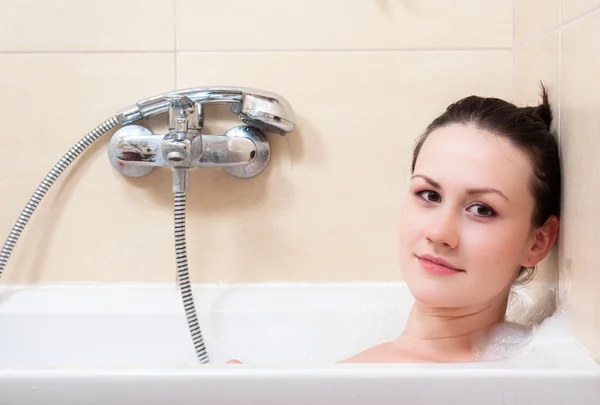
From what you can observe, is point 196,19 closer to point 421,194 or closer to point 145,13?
point 145,13

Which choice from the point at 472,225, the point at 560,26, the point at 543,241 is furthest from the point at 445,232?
the point at 560,26

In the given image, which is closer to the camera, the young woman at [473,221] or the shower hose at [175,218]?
the young woman at [473,221]

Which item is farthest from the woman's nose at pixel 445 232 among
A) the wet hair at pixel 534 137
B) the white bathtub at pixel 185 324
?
the white bathtub at pixel 185 324

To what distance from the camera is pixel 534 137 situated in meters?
0.80

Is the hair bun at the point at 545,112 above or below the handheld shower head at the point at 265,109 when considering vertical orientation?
below

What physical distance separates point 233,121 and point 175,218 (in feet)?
0.77

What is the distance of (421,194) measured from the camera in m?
0.82

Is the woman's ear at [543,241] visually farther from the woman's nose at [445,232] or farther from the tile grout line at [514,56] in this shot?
the tile grout line at [514,56]

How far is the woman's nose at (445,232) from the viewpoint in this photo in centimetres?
75

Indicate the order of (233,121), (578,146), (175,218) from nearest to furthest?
(578,146) → (175,218) → (233,121)

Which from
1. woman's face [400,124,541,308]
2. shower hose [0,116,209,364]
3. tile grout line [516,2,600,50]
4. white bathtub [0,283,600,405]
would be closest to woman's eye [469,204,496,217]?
woman's face [400,124,541,308]

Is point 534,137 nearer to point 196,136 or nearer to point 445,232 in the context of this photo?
point 445,232

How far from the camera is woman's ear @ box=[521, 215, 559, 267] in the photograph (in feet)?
2.62

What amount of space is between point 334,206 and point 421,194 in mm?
368
